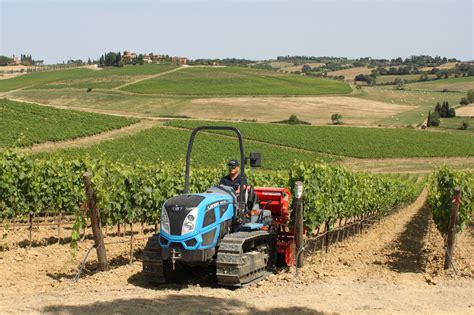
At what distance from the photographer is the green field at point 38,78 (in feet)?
380

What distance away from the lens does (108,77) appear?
383 ft

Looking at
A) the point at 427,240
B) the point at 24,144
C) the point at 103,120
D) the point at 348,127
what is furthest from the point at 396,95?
the point at 427,240

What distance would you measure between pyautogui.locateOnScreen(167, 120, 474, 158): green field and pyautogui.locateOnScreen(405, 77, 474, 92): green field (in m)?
67.7

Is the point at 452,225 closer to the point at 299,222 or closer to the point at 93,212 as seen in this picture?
the point at 299,222

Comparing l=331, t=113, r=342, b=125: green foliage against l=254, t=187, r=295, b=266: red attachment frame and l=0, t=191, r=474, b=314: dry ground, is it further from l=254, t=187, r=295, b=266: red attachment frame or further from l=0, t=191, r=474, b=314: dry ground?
l=254, t=187, r=295, b=266: red attachment frame

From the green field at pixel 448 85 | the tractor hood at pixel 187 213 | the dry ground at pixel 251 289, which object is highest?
the green field at pixel 448 85

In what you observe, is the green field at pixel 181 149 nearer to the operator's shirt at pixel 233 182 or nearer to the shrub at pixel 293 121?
the shrub at pixel 293 121

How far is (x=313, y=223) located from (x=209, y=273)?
20.8ft

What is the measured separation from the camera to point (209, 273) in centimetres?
1147

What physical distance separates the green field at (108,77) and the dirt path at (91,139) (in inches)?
1727

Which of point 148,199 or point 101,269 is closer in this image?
point 101,269

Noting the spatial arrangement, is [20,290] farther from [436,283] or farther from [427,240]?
[427,240]

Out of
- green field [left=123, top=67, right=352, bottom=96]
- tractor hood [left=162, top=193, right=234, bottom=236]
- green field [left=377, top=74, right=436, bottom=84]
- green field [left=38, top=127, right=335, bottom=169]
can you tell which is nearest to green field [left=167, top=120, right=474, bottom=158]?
green field [left=38, top=127, right=335, bottom=169]

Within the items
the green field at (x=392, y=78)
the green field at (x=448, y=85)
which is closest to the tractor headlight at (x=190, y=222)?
the green field at (x=448, y=85)
